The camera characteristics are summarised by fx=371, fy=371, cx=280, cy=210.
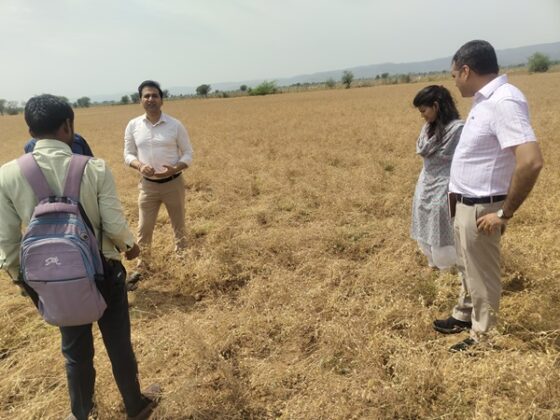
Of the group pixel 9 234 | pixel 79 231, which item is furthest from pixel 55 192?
pixel 9 234

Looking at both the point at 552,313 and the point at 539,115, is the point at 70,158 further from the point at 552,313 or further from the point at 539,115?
the point at 539,115

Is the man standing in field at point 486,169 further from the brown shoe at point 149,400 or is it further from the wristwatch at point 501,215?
the brown shoe at point 149,400

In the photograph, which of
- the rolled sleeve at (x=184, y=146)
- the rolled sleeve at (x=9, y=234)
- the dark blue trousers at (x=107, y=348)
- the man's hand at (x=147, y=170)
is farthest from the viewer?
the rolled sleeve at (x=184, y=146)

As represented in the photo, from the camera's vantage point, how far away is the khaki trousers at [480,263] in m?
2.28

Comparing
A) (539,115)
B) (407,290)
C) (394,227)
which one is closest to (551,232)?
(394,227)

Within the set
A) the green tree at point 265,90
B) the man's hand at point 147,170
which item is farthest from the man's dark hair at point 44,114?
the green tree at point 265,90

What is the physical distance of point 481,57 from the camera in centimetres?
217

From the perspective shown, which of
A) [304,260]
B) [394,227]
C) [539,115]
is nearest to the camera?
[304,260]

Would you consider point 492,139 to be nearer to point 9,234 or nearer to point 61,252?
point 61,252

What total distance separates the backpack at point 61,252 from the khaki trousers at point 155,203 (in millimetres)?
2094

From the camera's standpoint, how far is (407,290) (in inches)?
128

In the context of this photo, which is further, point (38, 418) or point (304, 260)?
point (304, 260)

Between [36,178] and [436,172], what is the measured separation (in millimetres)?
2893

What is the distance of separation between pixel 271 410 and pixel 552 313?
220 cm
